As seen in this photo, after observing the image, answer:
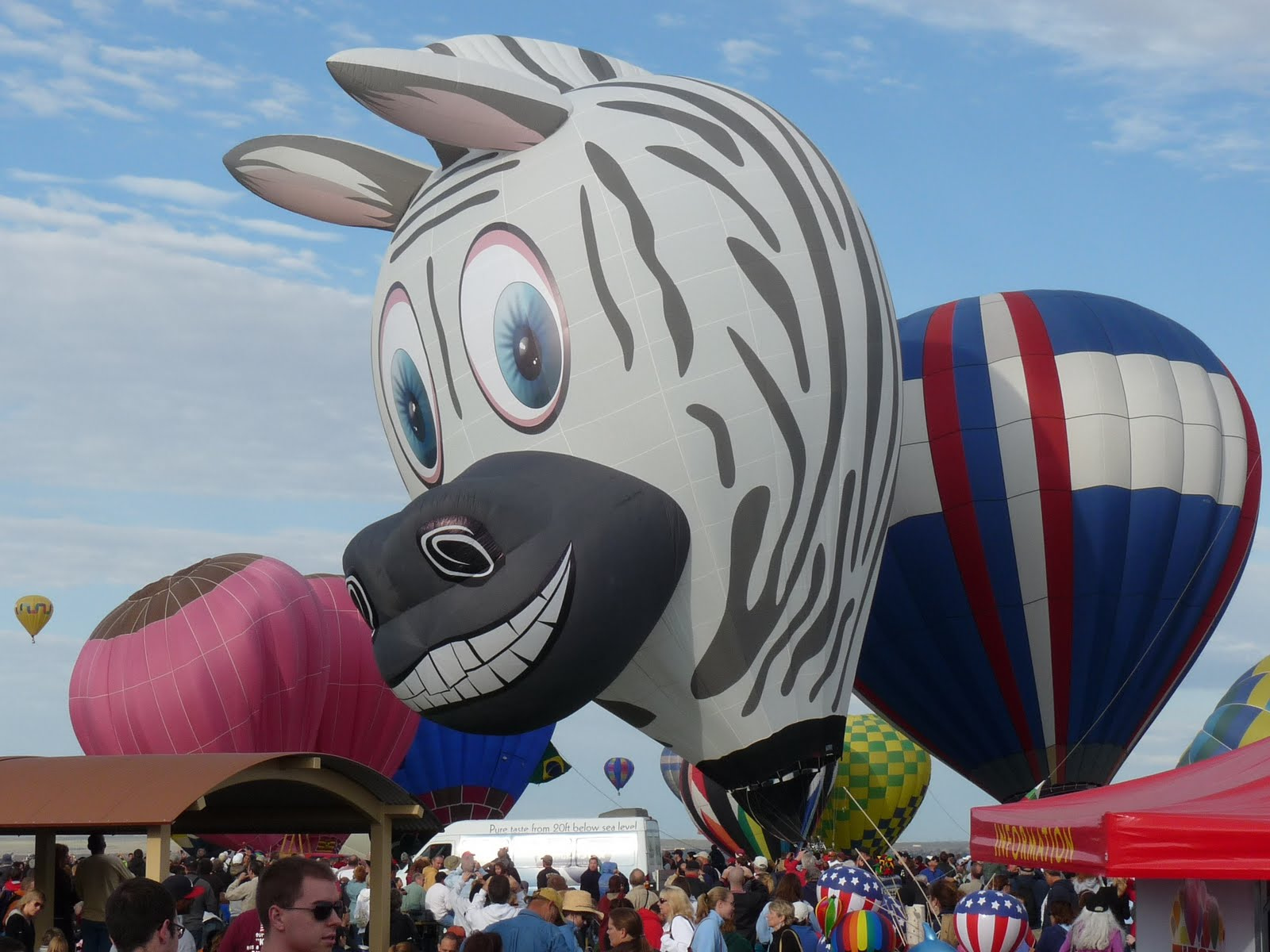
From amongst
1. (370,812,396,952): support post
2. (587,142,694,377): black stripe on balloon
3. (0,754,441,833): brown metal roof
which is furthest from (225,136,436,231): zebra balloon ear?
(370,812,396,952): support post

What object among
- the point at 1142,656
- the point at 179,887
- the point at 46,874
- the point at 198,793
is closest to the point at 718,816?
the point at 1142,656

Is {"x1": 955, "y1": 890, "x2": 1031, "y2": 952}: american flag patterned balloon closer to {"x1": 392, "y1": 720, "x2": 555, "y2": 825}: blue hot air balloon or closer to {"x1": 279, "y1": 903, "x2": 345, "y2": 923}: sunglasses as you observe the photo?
{"x1": 279, "y1": 903, "x2": 345, "y2": 923}: sunglasses

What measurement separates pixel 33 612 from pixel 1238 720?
25823 millimetres

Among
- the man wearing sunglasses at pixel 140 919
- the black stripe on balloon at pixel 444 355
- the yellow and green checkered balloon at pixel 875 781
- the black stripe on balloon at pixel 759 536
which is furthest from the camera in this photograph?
the yellow and green checkered balloon at pixel 875 781

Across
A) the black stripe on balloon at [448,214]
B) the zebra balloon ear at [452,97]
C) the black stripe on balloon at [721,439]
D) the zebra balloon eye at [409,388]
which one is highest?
the zebra balloon ear at [452,97]

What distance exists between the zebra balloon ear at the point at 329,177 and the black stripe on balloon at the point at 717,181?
80.8 inches

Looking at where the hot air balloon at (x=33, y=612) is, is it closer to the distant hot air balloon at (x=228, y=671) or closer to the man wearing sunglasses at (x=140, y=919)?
the distant hot air balloon at (x=228, y=671)

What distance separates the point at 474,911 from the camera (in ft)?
30.9

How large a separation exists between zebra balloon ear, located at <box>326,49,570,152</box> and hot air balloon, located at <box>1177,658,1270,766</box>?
6.96 m

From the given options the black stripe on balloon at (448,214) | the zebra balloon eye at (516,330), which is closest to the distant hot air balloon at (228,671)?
the black stripe on balloon at (448,214)

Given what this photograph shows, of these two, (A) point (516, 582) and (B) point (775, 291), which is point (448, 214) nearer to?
(B) point (775, 291)

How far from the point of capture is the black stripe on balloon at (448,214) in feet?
34.1

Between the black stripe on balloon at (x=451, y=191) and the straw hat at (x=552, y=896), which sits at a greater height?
the black stripe on balloon at (x=451, y=191)

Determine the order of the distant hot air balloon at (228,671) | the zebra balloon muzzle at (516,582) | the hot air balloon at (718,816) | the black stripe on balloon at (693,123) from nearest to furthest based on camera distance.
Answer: the zebra balloon muzzle at (516,582), the black stripe on balloon at (693,123), the distant hot air balloon at (228,671), the hot air balloon at (718,816)
